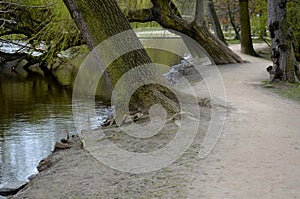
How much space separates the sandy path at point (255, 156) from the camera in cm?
433

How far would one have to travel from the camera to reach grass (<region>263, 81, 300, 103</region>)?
984cm

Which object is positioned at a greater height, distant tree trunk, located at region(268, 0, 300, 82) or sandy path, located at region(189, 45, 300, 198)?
Result: distant tree trunk, located at region(268, 0, 300, 82)

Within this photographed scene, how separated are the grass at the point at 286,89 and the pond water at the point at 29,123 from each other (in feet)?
13.9

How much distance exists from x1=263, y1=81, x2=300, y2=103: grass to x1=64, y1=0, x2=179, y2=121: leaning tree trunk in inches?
131

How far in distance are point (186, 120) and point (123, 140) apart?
1185mm

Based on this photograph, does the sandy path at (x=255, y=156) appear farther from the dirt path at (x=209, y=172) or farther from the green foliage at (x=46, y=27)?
the green foliage at (x=46, y=27)

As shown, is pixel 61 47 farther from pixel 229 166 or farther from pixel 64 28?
pixel 229 166

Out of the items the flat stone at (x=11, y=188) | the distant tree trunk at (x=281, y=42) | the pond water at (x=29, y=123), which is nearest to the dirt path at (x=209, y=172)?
the flat stone at (x=11, y=188)

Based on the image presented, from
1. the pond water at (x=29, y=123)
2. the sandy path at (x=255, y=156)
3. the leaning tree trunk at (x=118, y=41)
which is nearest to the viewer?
the sandy path at (x=255, y=156)

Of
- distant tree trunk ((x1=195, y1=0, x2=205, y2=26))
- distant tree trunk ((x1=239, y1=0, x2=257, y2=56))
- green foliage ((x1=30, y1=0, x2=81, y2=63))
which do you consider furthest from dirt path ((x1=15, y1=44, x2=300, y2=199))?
distant tree trunk ((x1=239, y1=0, x2=257, y2=56))

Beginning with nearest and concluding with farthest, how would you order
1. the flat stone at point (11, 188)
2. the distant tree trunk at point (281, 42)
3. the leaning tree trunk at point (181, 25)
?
the flat stone at point (11, 188), the distant tree trunk at point (281, 42), the leaning tree trunk at point (181, 25)

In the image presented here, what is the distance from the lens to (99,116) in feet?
35.9

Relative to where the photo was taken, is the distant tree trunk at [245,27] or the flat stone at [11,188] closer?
the flat stone at [11,188]

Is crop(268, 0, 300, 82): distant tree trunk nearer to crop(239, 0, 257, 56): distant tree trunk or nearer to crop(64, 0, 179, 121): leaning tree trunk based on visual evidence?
crop(64, 0, 179, 121): leaning tree trunk
